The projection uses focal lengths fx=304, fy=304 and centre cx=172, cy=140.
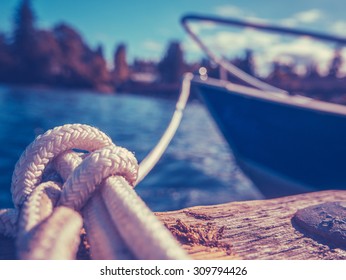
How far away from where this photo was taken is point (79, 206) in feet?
3.59

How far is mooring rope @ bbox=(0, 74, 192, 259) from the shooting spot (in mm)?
813

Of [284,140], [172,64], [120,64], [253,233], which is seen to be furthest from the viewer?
[120,64]

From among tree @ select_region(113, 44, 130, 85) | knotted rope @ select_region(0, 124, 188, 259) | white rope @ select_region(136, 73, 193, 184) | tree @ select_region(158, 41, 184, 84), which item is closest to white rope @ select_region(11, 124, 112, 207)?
knotted rope @ select_region(0, 124, 188, 259)

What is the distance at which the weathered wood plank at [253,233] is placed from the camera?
1.17 m

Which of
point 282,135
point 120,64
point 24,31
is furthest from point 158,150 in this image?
point 120,64

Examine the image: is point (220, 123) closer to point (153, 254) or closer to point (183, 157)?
point (183, 157)

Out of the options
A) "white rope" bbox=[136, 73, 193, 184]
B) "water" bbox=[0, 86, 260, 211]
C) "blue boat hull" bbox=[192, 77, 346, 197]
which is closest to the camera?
"white rope" bbox=[136, 73, 193, 184]

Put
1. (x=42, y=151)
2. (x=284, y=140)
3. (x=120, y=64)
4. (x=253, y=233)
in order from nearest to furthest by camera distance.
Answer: (x=42, y=151)
(x=253, y=233)
(x=284, y=140)
(x=120, y=64)

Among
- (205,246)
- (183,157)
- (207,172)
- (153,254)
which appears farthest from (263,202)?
(183,157)

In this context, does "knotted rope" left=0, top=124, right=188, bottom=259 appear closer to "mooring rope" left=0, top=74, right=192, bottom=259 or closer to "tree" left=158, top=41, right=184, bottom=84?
"mooring rope" left=0, top=74, right=192, bottom=259

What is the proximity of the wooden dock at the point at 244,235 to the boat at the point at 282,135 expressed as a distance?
267 centimetres

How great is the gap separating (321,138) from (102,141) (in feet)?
11.3

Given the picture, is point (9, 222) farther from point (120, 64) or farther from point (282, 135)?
point (120, 64)

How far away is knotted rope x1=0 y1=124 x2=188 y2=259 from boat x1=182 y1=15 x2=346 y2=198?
3.38m
